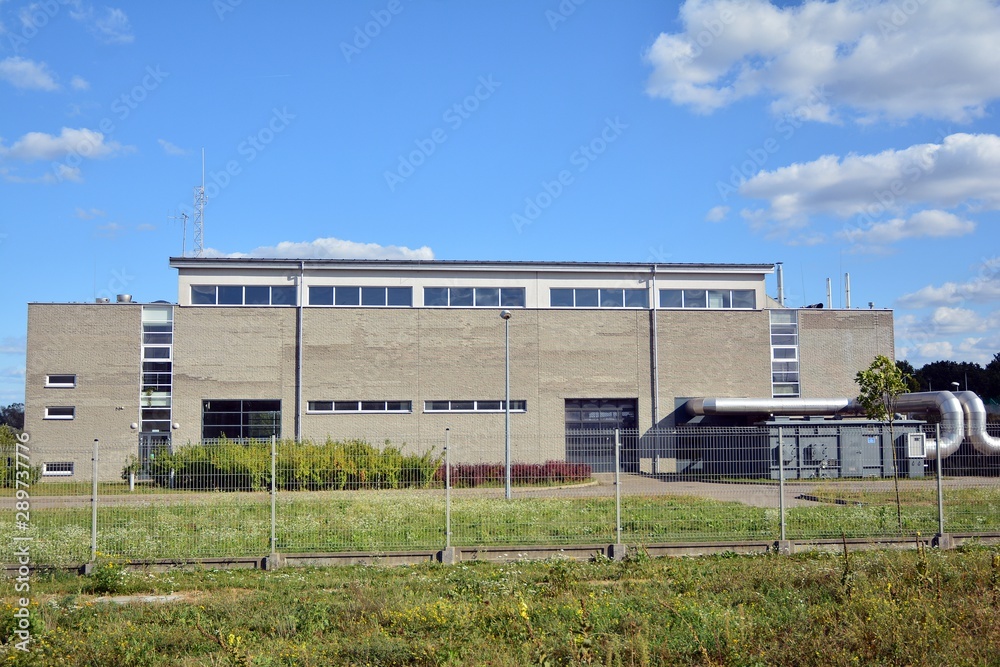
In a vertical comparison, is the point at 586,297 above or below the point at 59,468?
above

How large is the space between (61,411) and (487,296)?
19274 millimetres

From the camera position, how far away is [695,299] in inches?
1673

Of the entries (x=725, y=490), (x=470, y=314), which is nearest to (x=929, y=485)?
(x=725, y=490)

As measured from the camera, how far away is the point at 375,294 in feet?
132

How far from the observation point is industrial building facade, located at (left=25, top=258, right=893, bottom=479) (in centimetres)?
3806

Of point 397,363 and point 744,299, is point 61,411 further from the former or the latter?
point 744,299

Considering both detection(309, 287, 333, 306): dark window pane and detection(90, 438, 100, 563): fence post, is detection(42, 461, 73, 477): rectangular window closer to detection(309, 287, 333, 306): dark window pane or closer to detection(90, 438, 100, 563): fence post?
detection(90, 438, 100, 563): fence post

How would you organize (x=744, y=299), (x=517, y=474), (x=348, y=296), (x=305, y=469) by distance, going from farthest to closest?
1. (x=744, y=299)
2. (x=348, y=296)
3. (x=517, y=474)
4. (x=305, y=469)

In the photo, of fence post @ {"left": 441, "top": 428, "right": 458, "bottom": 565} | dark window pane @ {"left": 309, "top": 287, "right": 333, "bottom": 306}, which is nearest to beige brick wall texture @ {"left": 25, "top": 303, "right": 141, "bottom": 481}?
dark window pane @ {"left": 309, "top": 287, "right": 333, "bottom": 306}

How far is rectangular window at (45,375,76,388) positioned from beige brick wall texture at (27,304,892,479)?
27 cm

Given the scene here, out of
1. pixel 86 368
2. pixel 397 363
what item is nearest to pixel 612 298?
pixel 397 363

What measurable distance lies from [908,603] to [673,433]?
7195 millimetres

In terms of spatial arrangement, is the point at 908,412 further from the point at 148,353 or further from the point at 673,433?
the point at 148,353

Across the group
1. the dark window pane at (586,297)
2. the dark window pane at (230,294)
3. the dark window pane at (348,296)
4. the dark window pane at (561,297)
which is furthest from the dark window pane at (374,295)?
the dark window pane at (586,297)
